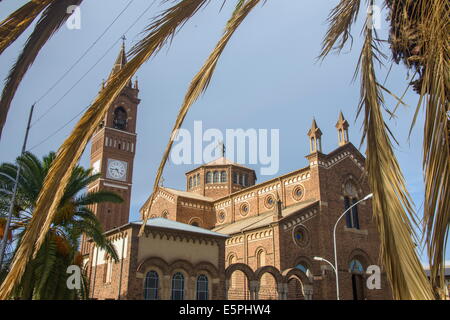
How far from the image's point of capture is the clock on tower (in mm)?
42531

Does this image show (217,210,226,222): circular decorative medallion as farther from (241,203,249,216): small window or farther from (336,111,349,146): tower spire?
(336,111,349,146): tower spire

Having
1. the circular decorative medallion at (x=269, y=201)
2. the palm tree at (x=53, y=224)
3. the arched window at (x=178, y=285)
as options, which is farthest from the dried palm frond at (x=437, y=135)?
the circular decorative medallion at (x=269, y=201)

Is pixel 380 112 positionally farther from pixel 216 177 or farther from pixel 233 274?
pixel 216 177

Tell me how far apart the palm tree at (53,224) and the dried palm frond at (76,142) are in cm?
1103

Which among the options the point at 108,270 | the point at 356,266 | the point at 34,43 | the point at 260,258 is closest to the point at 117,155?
the point at 260,258

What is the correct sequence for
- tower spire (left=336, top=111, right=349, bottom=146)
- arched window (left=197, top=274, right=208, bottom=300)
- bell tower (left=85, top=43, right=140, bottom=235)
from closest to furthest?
arched window (left=197, top=274, right=208, bottom=300)
tower spire (left=336, top=111, right=349, bottom=146)
bell tower (left=85, top=43, right=140, bottom=235)

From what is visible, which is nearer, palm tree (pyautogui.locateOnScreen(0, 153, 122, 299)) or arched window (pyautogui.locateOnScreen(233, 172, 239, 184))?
palm tree (pyautogui.locateOnScreen(0, 153, 122, 299))

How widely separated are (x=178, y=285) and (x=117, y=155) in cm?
2503

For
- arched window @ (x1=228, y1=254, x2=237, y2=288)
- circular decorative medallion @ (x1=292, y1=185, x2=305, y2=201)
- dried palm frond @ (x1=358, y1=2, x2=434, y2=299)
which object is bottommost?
dried palm frond @ (x1=358, y1=2, x2=434, y2=299)

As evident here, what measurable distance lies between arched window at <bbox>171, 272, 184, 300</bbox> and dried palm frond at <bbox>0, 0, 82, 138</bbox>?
19.3 m

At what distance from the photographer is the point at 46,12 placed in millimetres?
4070

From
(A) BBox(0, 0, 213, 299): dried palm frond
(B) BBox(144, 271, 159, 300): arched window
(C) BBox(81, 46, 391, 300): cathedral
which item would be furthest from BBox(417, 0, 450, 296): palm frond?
(B) BBox(144, 271, 159, 300): arched window

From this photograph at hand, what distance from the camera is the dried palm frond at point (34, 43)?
403 centimetres

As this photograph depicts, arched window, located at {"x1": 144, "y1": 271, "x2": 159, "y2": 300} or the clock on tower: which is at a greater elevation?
the clock on tower
